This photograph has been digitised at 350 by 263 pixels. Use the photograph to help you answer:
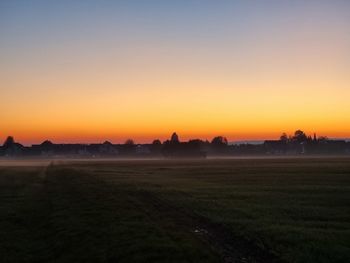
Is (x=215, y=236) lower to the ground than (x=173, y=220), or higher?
lower

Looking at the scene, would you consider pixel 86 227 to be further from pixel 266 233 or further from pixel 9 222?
pixel 266 233

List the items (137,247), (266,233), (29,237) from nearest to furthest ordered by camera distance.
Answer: (137,247), (266,233), (29,237)

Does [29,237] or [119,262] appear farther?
[29,237]

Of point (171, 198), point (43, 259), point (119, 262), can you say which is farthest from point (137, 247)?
point (171, 198)

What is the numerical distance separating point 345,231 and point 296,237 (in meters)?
2.82

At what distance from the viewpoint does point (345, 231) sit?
2161 centimetres

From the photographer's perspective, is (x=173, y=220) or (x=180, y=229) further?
(x=173, y=220)

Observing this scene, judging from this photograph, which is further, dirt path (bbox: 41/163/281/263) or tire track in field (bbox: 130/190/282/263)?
dirt path (bbox: 41/163/281/263)

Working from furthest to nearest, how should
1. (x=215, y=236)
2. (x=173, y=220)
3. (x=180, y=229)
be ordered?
(x=173, y=220) < (x=180, y=229) < (x=215, y=236)

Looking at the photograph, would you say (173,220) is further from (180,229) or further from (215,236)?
(215,236)

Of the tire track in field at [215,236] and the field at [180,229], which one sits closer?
the tire track in field at [215,236]

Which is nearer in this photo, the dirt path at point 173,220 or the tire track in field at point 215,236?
the tire track in field at point 215,236

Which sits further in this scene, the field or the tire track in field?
the field

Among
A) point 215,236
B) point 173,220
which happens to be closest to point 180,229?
point 215,236
